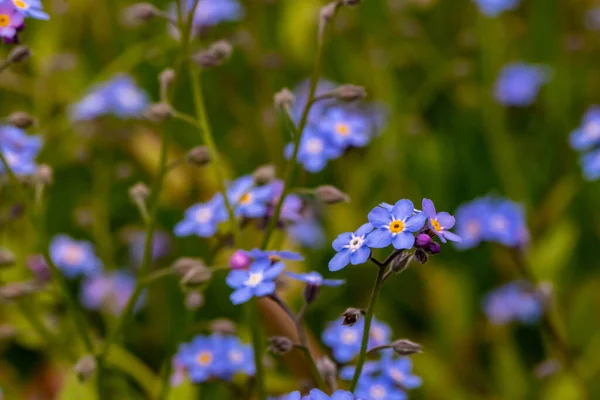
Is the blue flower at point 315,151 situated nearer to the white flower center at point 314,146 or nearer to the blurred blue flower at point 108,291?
the white flower center at point 314,146

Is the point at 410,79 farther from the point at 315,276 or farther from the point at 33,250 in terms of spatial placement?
the point at 315,276

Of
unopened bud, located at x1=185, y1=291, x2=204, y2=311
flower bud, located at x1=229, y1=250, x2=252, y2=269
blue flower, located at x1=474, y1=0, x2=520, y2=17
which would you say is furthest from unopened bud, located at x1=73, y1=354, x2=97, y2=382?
blue flower, located at x1=474, y1=0, x2=520, y2=17

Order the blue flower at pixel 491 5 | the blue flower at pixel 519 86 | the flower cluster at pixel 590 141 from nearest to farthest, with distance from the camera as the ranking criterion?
the flower cluster at pixel 590 141, the blue flower at pixel 491 5, the blue flower at pixel 519 86

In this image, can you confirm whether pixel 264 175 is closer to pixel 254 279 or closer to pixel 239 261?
pixel 239 261

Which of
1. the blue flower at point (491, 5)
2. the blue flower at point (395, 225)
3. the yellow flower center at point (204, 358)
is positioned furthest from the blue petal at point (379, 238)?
the blue flower at point (491, 5)

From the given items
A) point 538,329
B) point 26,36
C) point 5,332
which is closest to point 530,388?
point 538,329

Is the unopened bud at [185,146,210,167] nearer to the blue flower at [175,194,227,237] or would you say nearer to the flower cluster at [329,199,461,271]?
the blue flower at [175,194,227,237]

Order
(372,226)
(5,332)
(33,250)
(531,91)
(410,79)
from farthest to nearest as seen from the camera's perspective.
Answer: (410,79)
(531,91)
(33,250)
(5,332)
(372,226)
